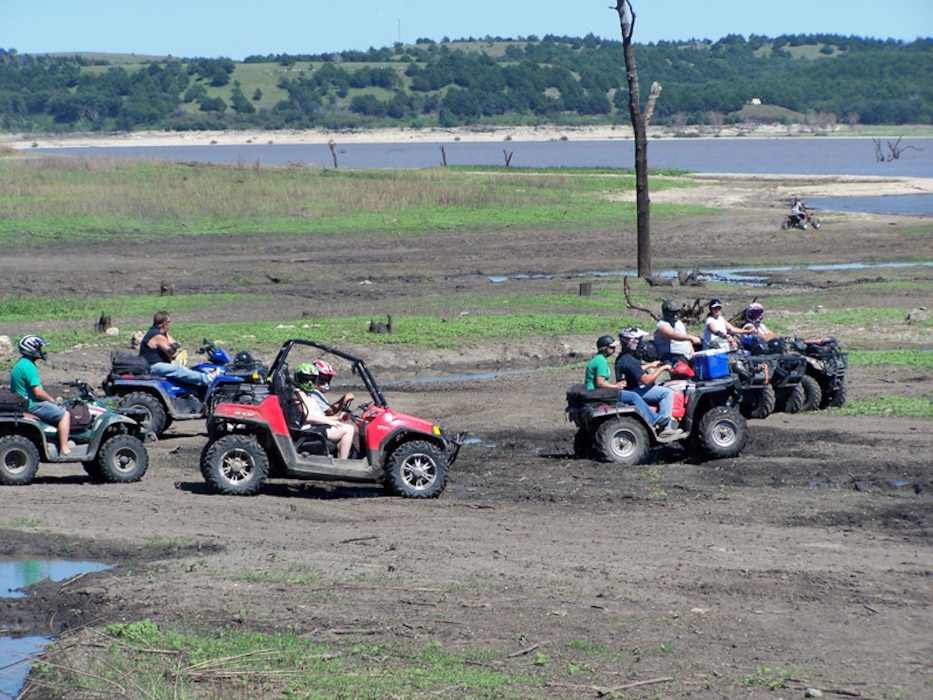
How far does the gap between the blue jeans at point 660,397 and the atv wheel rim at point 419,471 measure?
2934 millimetres

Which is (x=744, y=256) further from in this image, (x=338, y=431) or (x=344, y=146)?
(x=344, y=146)

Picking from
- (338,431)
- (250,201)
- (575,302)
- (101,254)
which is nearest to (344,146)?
(250,201)

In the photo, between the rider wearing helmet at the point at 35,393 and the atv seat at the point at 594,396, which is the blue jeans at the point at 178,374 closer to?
the rider wearing helmet at the point at 35,393

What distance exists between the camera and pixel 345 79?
192 meters

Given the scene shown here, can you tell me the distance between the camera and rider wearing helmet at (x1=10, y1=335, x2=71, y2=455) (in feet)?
42.6

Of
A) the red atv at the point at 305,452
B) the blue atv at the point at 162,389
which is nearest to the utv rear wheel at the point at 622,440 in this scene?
the red atv at the point at 305,452

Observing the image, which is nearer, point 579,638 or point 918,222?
point 579,638

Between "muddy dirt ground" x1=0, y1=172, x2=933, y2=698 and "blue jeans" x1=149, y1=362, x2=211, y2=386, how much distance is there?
2.67ft

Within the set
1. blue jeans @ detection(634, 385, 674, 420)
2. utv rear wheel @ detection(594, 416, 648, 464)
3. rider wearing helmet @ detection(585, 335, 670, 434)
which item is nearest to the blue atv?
rider wearing helmet @ detection(585, 335, 670, 434)

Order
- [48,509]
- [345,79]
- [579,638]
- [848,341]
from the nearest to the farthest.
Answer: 1. [579,638]
2. [48,509]
3. [848,341]
4. [345,79]

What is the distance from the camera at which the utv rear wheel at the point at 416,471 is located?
12.4 m

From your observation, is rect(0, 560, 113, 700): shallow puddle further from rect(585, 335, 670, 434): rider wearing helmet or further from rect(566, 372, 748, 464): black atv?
rect(585, 335, 670, 434): rider wearing helmet

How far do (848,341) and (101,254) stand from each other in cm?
2094

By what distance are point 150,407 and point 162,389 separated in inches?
11.2
